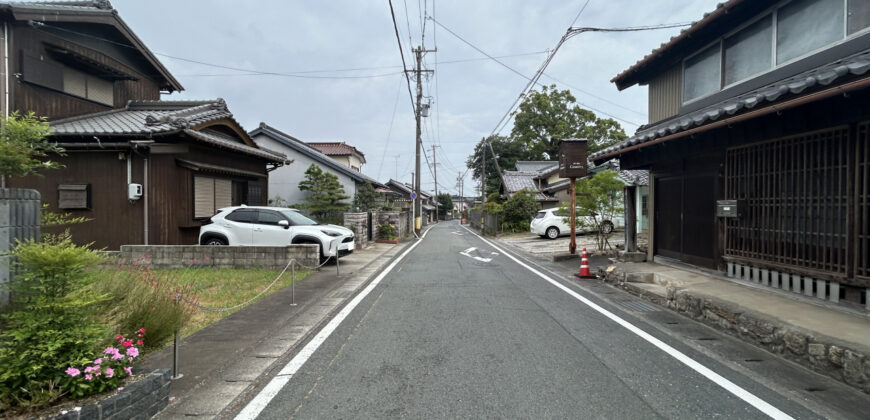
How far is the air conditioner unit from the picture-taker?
1105 centimetres

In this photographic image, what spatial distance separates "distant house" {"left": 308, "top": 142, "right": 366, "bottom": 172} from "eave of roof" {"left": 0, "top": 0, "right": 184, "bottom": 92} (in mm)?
16064

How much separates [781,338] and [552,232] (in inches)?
657

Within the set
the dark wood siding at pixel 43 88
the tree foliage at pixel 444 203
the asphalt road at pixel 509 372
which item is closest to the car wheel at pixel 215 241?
the dark wood siding at pixel 43 88

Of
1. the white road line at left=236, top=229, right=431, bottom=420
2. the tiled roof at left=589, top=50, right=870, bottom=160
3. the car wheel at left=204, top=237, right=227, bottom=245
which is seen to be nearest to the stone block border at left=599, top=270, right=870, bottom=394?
the tiled roof at left=589, top=50, right=870, bottom=160

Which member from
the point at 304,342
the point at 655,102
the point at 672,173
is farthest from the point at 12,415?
the point at 655,102

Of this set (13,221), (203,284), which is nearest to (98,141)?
(203,284)

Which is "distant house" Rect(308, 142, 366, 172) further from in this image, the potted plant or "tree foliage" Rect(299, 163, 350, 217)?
the potted plant

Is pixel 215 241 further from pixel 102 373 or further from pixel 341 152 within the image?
pixel 341 152

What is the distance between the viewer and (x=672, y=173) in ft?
30.7

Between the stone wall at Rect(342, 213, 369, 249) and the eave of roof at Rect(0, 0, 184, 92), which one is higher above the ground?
the eave of roof at Rect(0, 0, 184, 92)

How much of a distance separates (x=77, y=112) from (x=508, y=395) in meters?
15.8

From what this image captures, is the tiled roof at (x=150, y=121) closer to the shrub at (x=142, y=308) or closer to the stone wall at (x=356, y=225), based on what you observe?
the stone wall at (x=356, y=225)

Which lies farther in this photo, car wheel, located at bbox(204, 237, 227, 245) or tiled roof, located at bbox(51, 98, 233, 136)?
car wheel, located at bbox(204, 237, 227, 245)

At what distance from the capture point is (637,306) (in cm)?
664
